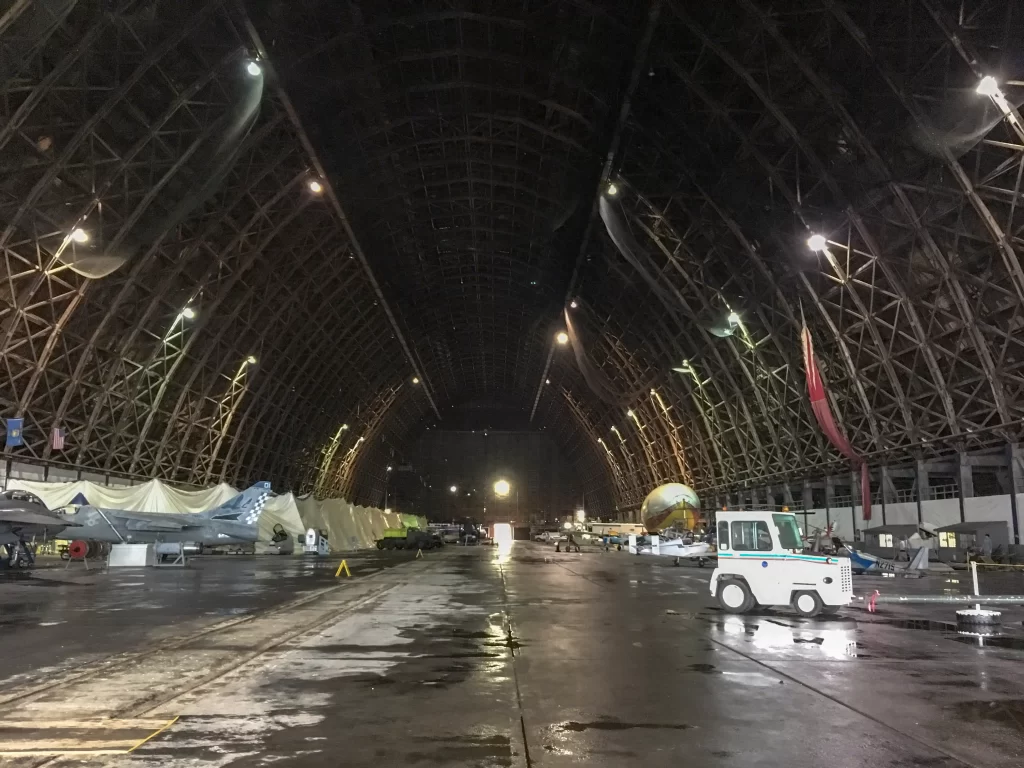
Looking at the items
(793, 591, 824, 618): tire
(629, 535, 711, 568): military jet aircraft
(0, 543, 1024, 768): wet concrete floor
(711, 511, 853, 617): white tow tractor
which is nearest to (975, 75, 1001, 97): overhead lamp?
(711, 511, 853, 617): white tow tractor

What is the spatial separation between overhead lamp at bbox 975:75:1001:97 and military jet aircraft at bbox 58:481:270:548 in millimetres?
33044

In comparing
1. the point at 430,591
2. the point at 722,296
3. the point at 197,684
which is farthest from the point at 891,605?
the point at 722,296

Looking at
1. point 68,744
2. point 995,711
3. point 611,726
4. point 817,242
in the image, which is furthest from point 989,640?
point 817,242

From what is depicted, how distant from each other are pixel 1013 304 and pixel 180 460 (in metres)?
44.2

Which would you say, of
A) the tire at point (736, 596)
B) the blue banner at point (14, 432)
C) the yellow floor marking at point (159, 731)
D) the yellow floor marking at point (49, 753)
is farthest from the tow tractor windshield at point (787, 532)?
the blue banner at point (14, 432)

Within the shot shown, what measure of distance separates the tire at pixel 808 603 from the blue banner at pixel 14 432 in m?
31.7

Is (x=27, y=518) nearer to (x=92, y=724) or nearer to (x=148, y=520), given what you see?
(x=148, y=520)

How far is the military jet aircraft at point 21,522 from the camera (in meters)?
25.1

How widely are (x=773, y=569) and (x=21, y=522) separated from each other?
24.9 meters

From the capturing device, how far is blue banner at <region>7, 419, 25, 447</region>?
3073cm

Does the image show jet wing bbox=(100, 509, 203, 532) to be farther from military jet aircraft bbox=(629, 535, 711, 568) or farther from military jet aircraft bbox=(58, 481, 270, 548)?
military jet aircraft bbox=(629, 535, 711, 568)

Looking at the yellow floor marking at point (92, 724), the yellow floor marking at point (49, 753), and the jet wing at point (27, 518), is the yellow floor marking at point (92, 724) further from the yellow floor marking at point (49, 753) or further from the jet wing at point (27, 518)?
the jet wing at point (27, 518)

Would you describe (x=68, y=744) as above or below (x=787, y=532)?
below

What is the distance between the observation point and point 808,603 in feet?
48.6
